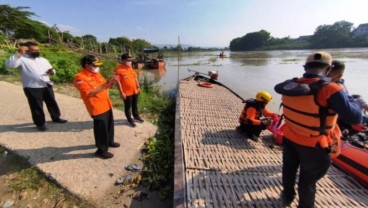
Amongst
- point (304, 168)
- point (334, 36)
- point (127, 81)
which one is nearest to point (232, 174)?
point (304, 168)

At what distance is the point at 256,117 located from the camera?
442 cm

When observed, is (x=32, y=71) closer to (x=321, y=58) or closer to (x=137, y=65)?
(x=321, y=58)

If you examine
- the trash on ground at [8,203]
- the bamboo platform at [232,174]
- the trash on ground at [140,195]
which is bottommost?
the trash on ground at [140,195]

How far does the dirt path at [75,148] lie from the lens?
3.09 m

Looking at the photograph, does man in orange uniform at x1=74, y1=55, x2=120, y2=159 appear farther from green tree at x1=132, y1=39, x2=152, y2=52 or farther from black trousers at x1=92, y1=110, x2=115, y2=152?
green tree at x1=132, y1=39, x2=152, y2=52

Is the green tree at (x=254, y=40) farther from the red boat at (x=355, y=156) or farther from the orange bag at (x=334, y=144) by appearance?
the orange bag at (x=334, y=144)

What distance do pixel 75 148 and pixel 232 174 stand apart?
2.46 m

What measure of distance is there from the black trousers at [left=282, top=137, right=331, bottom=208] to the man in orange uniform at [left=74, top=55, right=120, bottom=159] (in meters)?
2.33

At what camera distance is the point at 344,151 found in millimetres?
3562

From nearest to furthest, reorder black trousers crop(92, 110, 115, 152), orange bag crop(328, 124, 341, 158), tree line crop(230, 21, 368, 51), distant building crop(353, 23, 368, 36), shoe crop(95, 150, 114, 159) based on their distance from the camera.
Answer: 1. orange bag crop(328, 124, 341, 158)
2. black trousers crop(92, 110, 115, 152)
3. shoe crop(95, 150, 114, 159)
4. tree line crop(230, 21, 368, 51)
5. distant building crop(353, 23, 368, 36)

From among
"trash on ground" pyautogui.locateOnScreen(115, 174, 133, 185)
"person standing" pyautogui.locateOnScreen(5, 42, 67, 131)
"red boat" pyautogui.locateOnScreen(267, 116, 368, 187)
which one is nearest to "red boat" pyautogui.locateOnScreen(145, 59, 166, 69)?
"person standing" pyautogui.locateOnScreen(5, 42, 67, 131)

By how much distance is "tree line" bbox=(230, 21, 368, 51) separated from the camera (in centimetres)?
6283

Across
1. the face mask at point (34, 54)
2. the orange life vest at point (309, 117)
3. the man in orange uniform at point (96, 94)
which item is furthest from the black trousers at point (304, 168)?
the face mask at point (34, 54)

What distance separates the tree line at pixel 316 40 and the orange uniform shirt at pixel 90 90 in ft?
227
